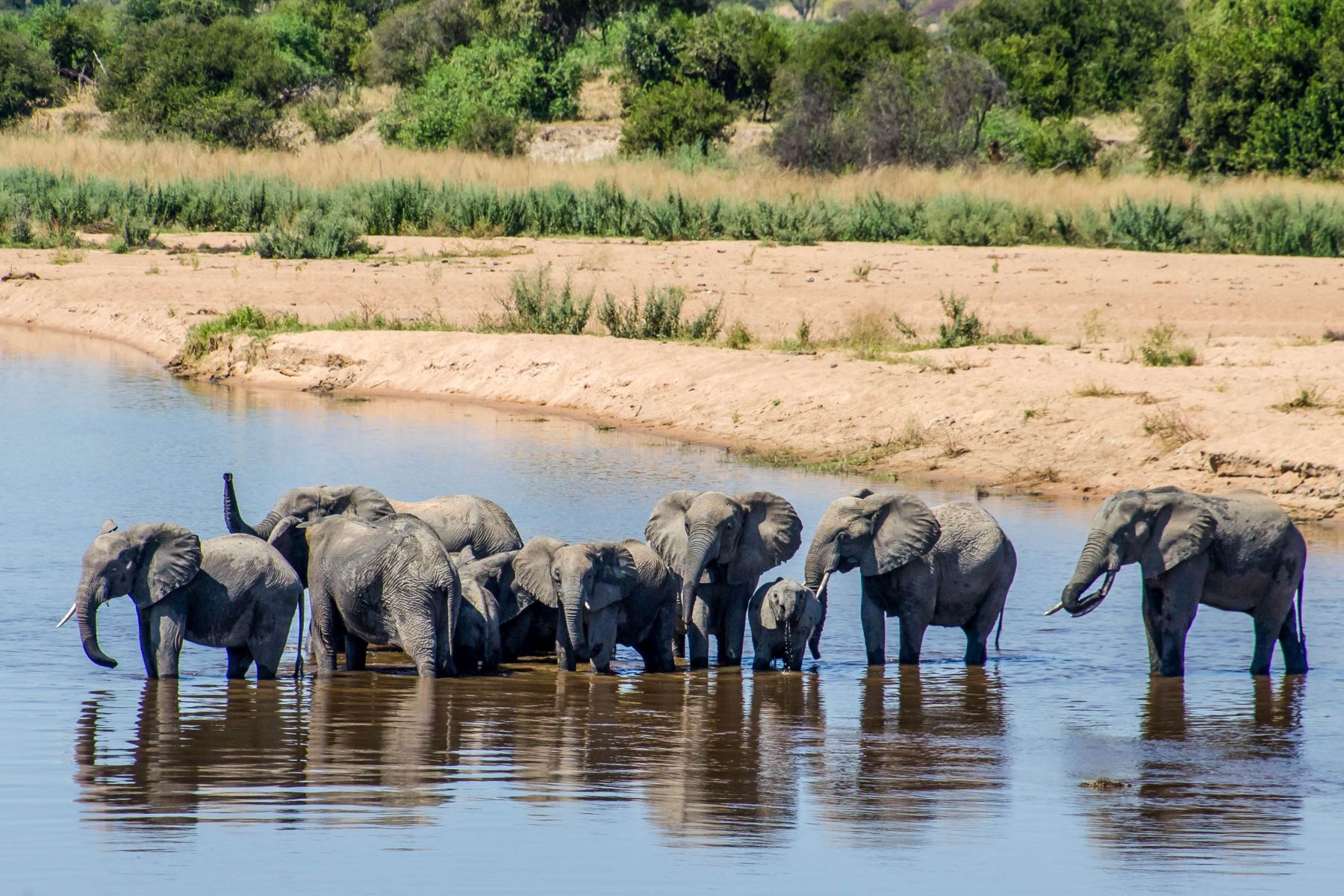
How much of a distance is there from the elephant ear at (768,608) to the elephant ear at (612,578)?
691mm

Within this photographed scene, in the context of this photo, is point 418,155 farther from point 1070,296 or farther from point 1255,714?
point 1255,714

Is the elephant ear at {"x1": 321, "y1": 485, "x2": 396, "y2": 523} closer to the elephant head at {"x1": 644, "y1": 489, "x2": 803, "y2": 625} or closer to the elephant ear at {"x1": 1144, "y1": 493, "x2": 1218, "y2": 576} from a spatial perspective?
the elephant head at {"x1": 644, "y1": 489, "x2": 803, "y2": 625}

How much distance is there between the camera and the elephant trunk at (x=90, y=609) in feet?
28.9

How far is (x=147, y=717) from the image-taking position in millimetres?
8469

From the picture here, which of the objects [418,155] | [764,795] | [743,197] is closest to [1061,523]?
[764,795]

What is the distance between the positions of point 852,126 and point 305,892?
34649 millimetres

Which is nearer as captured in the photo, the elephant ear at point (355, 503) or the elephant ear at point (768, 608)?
the elephant ear at point (768, 608)

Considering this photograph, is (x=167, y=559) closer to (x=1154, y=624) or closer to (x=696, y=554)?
(x=696, y=554)

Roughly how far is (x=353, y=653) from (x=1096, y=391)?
881 cm

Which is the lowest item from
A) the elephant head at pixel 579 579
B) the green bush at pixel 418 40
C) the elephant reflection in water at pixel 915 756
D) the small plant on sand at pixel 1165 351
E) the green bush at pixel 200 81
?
the elephant reflection in water at pixel 915 756

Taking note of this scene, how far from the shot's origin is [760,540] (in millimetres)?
10148

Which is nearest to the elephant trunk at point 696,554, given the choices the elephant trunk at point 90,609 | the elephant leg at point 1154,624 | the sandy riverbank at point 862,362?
the elephant leg at point 1154,624

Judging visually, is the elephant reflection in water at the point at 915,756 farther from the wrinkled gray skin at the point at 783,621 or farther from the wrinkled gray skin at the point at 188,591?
the wrinkled gray skin at the point at 188,591

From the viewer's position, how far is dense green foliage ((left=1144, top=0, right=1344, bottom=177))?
119 ft
